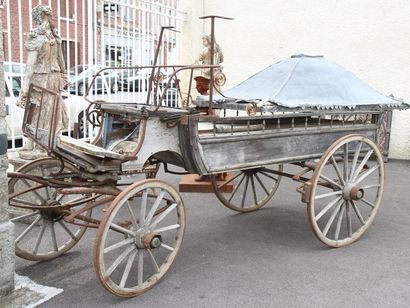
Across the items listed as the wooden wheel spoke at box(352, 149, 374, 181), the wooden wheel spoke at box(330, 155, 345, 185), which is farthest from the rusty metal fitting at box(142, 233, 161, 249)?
the wooden wheel spoke at box(352, 149, 374, 181)

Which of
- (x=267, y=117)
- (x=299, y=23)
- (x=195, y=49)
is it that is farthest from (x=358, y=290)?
(x=195, y=49)

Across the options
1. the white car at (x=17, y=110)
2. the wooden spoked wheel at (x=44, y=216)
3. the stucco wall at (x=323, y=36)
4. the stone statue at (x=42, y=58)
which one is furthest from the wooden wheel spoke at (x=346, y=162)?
the stucco wall at (x=323, y=36)

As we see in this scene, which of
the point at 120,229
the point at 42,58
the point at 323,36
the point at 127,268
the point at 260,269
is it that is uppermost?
the point at 323,36

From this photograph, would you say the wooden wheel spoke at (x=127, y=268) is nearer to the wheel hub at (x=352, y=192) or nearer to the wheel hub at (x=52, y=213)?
the wheel hub at (x=52, y=213)

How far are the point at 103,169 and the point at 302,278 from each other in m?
1.65

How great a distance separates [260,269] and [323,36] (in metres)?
6.48

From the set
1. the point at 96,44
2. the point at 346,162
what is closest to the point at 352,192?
the point at 346,162

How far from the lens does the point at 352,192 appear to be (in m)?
4.21

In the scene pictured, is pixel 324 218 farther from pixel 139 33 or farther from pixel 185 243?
pixel 139 33

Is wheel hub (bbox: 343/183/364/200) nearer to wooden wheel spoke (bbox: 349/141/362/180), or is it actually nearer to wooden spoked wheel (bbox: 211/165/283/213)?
wooden wheel spoke (bbox: 349/141/362/180)

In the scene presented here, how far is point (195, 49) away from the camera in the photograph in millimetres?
10383

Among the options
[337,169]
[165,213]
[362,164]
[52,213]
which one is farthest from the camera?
[362,164]

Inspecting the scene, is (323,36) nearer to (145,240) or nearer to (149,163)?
(149,163)

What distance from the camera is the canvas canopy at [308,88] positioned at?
409 cm
